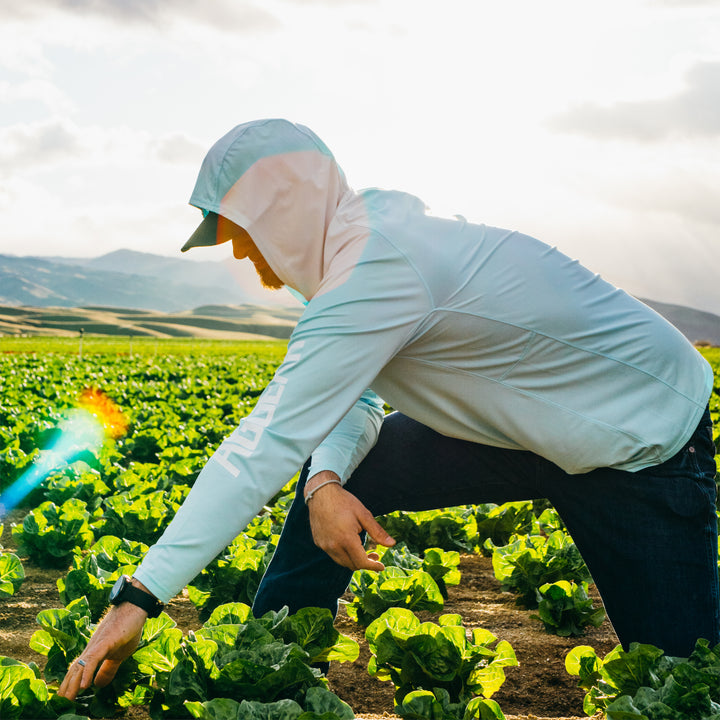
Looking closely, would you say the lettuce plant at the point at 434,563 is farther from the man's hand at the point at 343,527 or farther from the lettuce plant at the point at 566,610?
the man's hand at the point at 343,527

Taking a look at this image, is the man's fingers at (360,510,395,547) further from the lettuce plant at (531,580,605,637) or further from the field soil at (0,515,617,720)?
the lettuce plant at (531,580,605,637)

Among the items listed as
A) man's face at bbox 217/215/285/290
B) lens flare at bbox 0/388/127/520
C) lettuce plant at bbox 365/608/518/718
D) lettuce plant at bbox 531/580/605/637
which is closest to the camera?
man's face at bbox 217/215/285/290

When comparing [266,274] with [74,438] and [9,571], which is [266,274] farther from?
[74,438]

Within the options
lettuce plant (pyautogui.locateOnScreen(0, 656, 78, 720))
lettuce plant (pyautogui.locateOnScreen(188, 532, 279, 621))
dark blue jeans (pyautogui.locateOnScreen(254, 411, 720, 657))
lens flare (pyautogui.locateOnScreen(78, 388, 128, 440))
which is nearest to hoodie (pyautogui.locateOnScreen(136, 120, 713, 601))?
dark blue jeans (pyautogui.locateOnScreen(254, 411, 720, 657))

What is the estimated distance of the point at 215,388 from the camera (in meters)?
14.0

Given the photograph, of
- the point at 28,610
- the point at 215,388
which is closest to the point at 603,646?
the point at 28,610

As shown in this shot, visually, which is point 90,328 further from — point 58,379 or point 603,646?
point 603,646

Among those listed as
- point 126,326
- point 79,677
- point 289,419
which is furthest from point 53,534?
point 126,326

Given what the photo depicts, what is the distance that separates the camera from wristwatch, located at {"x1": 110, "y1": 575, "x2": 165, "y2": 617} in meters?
1.74

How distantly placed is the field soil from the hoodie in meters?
1.12

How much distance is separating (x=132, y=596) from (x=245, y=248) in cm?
99

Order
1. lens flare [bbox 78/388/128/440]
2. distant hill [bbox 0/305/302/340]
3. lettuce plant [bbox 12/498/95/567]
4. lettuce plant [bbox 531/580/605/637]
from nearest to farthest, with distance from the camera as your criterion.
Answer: lettuce plant [bbox 531/580/605/637]
lettuce plant [bbox 12/498/95/567]
lens flare [bbox 78/388/128/440]
distant hill [bbox 0/305/302/340]

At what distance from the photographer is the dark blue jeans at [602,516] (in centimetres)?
211

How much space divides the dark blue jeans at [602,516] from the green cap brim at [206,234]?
85cm
